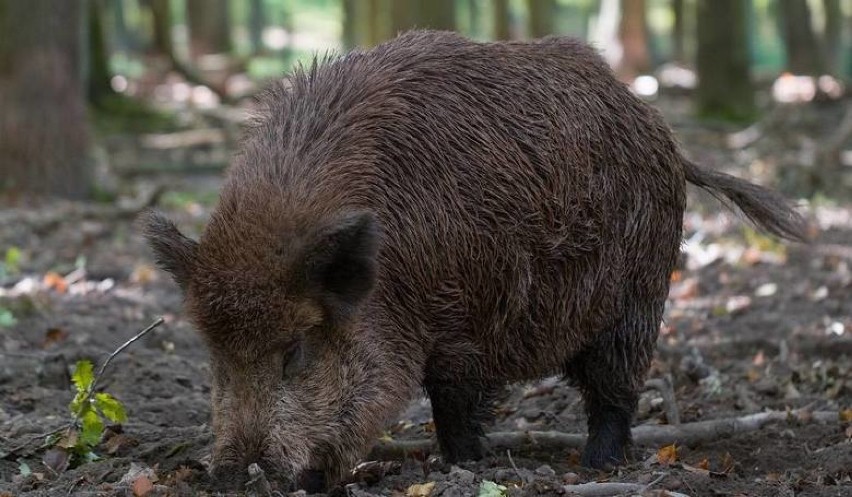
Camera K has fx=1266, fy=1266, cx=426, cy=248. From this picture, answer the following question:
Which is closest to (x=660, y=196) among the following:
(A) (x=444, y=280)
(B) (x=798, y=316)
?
(A) (x=444, y=280)

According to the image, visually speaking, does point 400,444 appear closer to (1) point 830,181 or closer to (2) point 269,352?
(2) point 269,352

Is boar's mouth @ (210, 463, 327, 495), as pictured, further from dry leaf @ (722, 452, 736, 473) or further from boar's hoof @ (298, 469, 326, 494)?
dry leaf @ (722, 452, 736, 473)

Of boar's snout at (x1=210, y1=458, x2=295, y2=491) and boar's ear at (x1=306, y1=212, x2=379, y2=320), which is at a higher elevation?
boar's ear at (x1=306, y1=212, x2=379, y2=320)

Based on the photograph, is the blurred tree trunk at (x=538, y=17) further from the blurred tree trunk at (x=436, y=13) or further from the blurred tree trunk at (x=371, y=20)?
the blurred tree trunk at (x=436, y=13)

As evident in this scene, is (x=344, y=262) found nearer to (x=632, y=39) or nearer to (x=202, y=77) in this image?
(x=202, y=77)

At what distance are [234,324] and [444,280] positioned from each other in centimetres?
99

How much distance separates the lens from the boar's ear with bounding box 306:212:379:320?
469 cm

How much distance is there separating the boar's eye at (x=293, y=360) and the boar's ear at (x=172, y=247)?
503mm

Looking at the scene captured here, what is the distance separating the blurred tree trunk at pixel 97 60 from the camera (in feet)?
72.0

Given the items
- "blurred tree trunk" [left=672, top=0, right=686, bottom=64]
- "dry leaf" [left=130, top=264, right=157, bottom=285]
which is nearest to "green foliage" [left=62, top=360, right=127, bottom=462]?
"dry leaf" [left=130, top=264, right=157, bottom=285]

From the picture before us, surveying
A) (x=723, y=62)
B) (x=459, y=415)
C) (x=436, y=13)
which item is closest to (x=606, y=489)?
(x=459, y=415)

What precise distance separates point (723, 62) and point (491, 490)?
1676 cm

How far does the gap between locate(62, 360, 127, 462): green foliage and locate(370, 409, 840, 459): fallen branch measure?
1.28 meters

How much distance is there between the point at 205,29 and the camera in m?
35.9
